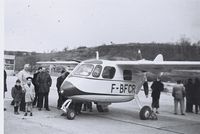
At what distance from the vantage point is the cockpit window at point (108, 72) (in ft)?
38.1

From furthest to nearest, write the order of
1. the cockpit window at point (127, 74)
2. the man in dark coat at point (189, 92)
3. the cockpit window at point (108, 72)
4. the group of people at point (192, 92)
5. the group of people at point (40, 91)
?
the man in dark coat at point (189, 92) → the group of people at point (192, 92) → the cockpit window at point (127, 74) → the cockpit window at point (108, 72) → the group of people at point (40, 91)

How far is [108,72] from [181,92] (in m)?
3.82

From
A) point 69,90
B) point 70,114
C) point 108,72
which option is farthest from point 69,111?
point 108,72

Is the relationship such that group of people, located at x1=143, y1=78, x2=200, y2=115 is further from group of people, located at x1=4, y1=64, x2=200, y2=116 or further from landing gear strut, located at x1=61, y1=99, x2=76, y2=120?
landing gear strut, located at x1=61, y1=99, x2=76, y2=120

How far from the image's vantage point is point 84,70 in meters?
11.4

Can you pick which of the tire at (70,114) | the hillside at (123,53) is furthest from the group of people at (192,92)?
the tire at (70,114)

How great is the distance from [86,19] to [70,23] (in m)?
0.39

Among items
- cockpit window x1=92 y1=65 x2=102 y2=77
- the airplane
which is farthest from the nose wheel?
cockpit window x1=92 y1=65 x2=102 y2=77

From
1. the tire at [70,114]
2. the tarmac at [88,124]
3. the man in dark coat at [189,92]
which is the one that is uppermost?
the man in dark coat at [189,92]

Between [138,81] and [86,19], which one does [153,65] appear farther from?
[86,19]

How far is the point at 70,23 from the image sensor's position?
24.2 feet

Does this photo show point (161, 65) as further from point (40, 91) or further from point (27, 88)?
point (27, 88)

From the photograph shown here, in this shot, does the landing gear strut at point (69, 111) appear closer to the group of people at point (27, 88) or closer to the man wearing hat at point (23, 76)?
the group of people at point (27, 88)

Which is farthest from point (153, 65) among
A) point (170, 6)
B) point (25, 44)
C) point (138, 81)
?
point (25, 44)
